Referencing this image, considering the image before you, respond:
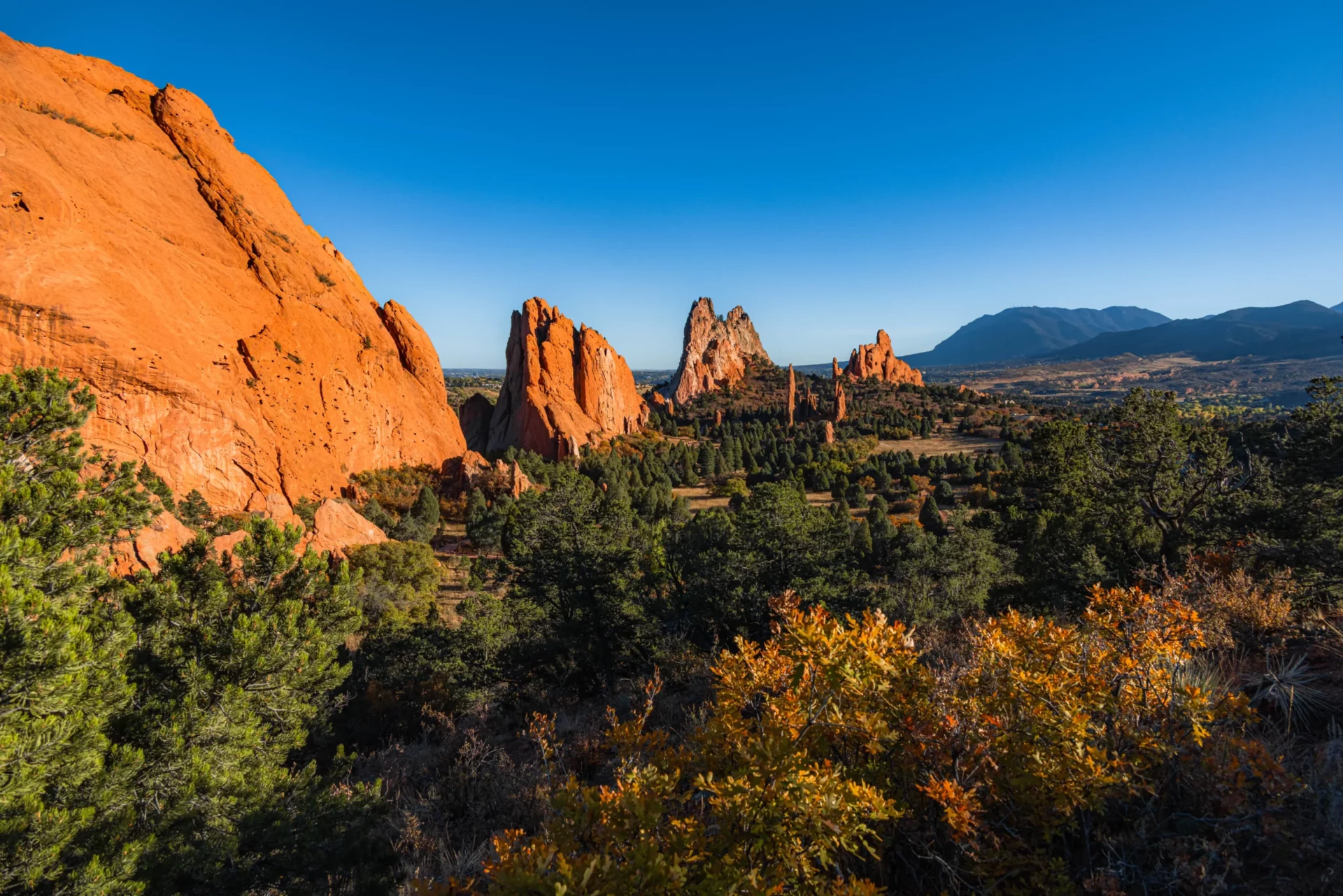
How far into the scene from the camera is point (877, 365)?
6068 inches

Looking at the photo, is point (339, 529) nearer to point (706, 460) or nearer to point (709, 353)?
point (706, 460)

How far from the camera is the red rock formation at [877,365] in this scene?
15200 cm

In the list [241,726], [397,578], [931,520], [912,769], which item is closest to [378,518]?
[397,578]

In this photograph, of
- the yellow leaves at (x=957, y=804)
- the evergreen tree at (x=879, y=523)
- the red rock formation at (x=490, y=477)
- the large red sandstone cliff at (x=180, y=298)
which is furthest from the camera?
the red rock formation at (x=490, y=477)

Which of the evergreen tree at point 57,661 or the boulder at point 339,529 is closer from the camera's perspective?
the evergreen tree at point 57,661

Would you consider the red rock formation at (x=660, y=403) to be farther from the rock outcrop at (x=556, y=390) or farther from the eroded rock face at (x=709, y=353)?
the rock outcrop at (x=556, y=390)

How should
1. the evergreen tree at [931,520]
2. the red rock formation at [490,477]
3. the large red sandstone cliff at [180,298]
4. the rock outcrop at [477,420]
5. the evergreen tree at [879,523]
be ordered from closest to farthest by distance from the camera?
1. the large red sandstone cliff at [180,298]
2. the evergreen tree at [879,523]
3. the evergreen tree at [931,520]
4. the red rock formation at [490,477]
5. the rock outcrop at [477,420]

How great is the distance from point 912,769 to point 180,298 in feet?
176

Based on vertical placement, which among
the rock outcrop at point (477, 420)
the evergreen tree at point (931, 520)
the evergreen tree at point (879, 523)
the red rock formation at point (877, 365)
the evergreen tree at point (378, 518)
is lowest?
the evergreen tree at point (931, 520)

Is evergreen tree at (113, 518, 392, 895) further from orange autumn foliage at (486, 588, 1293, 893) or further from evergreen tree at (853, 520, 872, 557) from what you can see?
evergreen tree at (853, 520, 872, 557)

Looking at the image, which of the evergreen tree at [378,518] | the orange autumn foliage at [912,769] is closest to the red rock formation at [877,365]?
the evergreen tree at [378,518]

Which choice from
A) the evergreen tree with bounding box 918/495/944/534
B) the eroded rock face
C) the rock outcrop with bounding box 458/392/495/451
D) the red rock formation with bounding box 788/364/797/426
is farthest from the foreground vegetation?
the eroded rock face

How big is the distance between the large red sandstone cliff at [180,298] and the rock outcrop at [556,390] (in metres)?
19.5

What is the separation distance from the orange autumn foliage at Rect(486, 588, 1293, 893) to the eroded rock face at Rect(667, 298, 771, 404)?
439 ft
